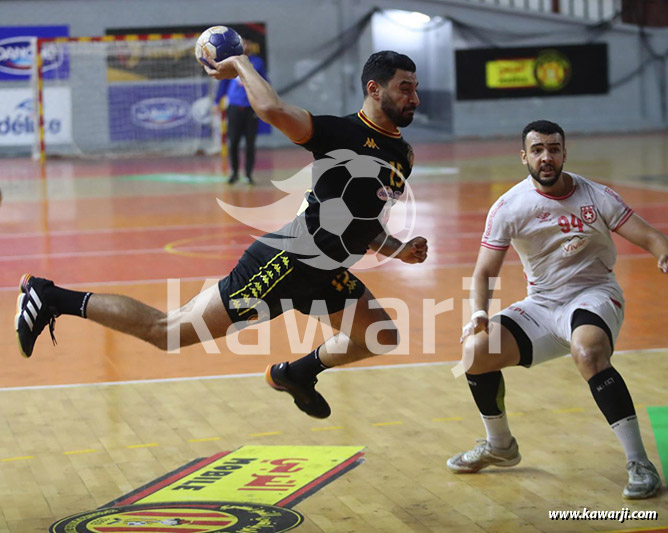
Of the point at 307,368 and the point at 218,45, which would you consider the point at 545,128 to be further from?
the point at 307,368

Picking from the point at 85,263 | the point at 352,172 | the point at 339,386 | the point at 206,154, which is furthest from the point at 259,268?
the point at 206,154

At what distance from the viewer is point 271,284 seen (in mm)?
5695

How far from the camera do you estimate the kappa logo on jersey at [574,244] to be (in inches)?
229

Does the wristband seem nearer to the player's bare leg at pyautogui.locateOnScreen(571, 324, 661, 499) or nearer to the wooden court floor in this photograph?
the player's bare leg at pyautogui.locateOnScreen(571, 324, 661, 499)

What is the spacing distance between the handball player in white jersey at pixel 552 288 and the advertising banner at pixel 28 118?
2413 cm

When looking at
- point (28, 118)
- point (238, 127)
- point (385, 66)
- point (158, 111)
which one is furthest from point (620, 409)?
point (28, 118)

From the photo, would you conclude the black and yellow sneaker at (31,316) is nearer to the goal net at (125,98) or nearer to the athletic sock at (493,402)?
the athletic sock at (493,402)

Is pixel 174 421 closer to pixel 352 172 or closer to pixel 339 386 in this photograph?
pixel 339 386

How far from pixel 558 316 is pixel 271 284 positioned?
5.10 ft

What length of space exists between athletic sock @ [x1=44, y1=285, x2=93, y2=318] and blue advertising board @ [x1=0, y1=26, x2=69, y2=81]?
23580 mm

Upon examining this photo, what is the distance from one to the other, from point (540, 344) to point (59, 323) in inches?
220

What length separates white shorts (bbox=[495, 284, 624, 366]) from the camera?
574 centimetres

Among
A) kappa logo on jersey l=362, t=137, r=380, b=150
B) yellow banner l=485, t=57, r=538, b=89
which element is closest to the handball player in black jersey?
kappa logo on jersey l=362, t=137, r=380, b=150

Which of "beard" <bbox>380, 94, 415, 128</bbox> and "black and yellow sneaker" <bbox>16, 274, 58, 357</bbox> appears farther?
"black and yellow sneaker" <bbox>16, 274, 58, 357</bbox>
